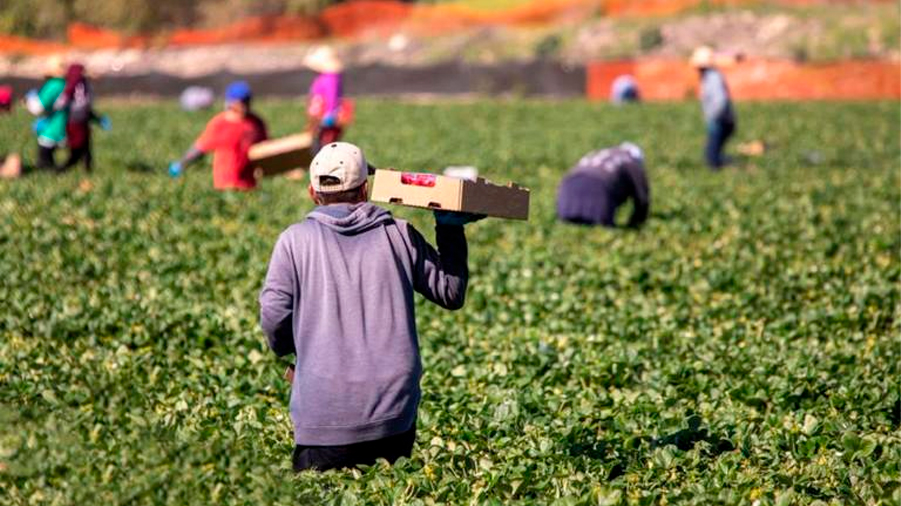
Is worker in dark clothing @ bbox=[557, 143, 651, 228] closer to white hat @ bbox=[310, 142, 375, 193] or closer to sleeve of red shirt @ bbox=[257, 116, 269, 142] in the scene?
sleeve of red shirt @ bbox=[257, 116, 269, 142]

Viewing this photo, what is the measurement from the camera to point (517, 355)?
909 cm

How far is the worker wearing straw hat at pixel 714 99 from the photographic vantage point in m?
Answer: 20.0

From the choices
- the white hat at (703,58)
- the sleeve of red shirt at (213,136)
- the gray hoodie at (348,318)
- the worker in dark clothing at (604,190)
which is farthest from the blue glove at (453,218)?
the white hat at (703,58)

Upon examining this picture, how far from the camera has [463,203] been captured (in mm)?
5566

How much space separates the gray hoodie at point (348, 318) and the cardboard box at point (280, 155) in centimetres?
1160

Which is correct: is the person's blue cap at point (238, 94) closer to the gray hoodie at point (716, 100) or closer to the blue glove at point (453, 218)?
the gray hoodie at point (716, 100)

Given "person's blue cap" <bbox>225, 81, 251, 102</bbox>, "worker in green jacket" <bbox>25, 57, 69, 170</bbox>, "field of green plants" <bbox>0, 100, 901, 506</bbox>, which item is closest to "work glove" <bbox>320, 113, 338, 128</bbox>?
"field of green plants" <bbox>0, 100, 901, 506</bbox>

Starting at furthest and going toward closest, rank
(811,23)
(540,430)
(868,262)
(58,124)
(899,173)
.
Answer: (811,23), (899,173), (58,124), (868,262), (540,430)

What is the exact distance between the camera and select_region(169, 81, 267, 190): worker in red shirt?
52.3ft

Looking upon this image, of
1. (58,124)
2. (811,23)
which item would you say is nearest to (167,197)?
(58,124)

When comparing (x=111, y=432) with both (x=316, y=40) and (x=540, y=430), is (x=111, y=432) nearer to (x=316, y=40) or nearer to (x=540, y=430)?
(x=540, y=430)

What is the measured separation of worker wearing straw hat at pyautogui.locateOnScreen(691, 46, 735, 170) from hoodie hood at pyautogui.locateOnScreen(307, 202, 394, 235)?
581 inches

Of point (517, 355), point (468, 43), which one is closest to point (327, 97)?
point (517, 355)

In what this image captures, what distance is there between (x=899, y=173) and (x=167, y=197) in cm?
1020
